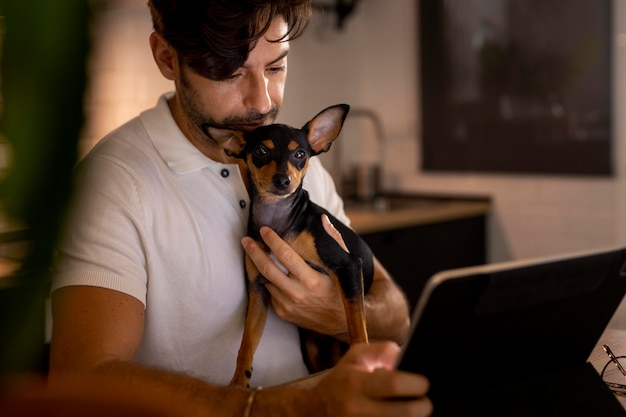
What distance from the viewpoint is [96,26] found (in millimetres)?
396

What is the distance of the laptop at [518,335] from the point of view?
77cm

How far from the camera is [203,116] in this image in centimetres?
129

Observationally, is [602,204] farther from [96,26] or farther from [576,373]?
[96,26]

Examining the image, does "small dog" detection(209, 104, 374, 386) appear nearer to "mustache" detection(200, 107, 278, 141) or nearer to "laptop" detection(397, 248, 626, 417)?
"mustache" detection(200, 107, 278, 141)

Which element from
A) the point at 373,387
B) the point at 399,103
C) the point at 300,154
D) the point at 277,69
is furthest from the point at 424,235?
the point at 373,387

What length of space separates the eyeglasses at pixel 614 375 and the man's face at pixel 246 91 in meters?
0.67

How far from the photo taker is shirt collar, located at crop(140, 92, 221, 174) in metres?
1.32

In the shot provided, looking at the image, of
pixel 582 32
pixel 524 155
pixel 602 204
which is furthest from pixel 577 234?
pixel 582 32

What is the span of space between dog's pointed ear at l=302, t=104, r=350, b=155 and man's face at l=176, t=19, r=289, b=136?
0.35 feet

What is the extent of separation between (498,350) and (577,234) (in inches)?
93.4

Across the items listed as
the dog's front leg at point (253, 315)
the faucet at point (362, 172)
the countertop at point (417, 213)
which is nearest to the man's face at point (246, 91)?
the dog's front leg at point (253, 315)

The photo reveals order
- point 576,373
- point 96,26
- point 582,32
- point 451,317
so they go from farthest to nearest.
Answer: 1. point 582,32
2. point 576,373
3. point 451,317
4. point 96,26

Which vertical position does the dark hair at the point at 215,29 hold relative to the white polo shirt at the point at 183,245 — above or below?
above

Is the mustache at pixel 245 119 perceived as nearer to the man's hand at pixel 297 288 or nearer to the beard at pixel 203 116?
the beard at pixel 203 116
